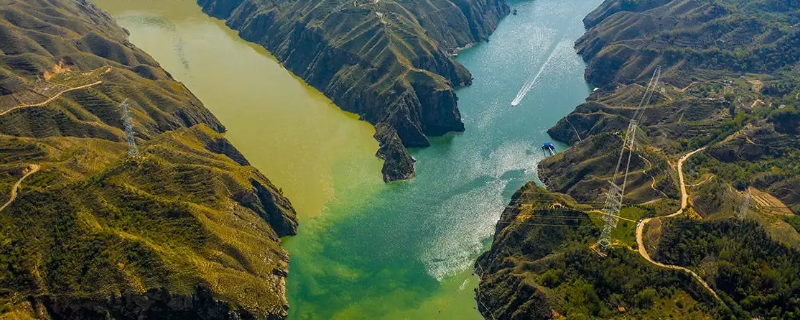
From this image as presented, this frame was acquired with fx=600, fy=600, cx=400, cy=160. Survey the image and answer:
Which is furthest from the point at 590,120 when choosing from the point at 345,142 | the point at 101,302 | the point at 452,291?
the point at 101,302

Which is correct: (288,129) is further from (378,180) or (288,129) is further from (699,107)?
(699,107)

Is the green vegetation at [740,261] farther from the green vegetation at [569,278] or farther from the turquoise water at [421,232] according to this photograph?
the turquoise water at [421,232]

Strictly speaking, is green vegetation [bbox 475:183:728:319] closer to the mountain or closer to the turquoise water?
the mountain

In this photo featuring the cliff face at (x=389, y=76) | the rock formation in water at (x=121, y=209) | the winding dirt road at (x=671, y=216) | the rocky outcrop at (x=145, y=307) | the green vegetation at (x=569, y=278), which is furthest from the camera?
the cliff face at (x=389, y=76)

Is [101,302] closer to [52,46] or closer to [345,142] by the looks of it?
[345,142]

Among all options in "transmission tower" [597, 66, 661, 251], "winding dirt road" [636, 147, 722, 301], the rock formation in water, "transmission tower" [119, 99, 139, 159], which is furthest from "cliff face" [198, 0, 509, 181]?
"transmission tower" [119, 99, 139, 159]

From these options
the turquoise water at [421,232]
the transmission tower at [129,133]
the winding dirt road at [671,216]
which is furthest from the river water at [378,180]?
the transmission tower at [129,133]
